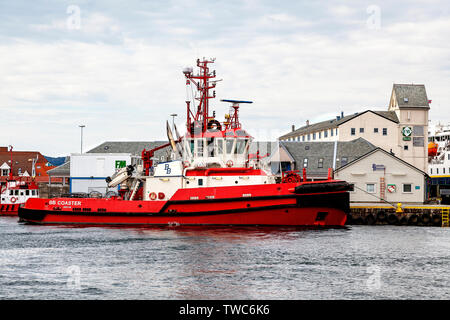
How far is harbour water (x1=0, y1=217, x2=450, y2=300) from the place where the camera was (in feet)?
52.9

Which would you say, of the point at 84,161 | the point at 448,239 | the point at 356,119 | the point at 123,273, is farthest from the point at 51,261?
the point at 356,119

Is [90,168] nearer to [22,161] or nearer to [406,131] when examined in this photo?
[406,131]

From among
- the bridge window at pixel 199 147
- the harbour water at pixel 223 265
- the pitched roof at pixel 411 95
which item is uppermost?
the pitched roof at pixel 411 95

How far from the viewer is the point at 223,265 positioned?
19891 millimetres

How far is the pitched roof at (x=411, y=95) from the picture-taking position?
6681 cm

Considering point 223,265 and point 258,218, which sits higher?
point 258,218

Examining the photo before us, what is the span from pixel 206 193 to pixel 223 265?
1184cm

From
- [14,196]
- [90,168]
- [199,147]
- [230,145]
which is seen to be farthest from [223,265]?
[90,168]

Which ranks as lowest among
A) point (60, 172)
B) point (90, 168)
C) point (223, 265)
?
point (223, 265)

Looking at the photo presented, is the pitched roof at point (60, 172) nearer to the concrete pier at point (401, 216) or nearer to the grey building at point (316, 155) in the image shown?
the grey building at point (316, 155)

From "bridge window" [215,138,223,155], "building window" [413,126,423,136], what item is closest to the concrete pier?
"bridge window" [215,138,223,155]

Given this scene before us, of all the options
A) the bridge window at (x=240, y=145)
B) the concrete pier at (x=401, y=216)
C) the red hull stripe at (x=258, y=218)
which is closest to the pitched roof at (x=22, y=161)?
the red hull stripe at (x=258, y=218)

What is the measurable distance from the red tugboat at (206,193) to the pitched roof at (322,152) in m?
19.6
